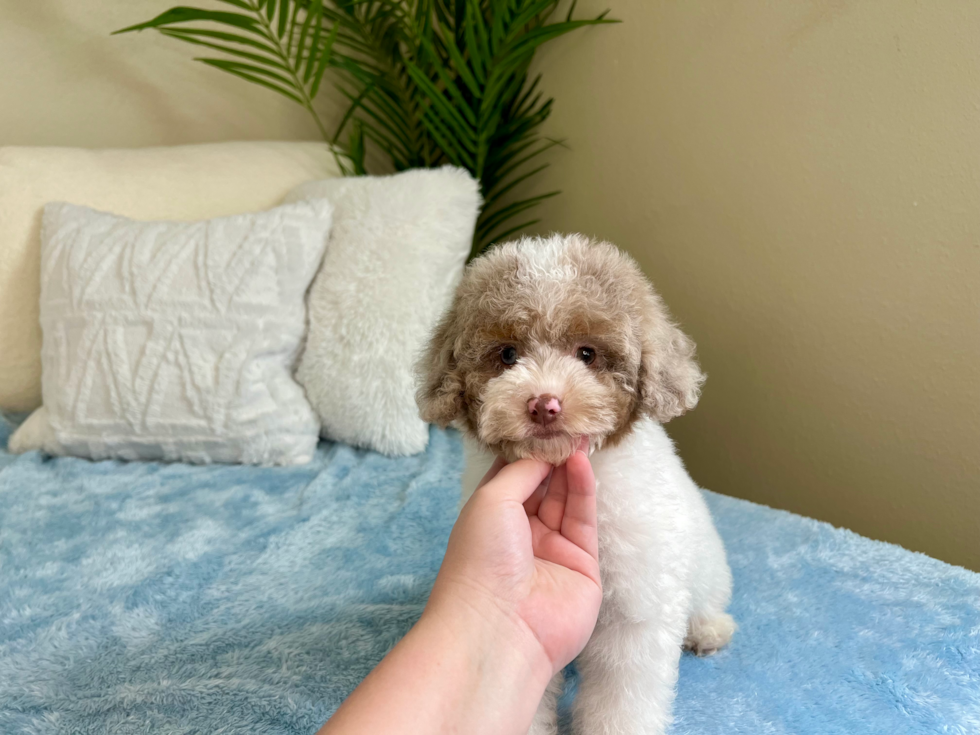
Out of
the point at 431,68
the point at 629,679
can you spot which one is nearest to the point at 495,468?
the point at 629,679

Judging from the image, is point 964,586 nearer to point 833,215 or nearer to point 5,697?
point 833,215

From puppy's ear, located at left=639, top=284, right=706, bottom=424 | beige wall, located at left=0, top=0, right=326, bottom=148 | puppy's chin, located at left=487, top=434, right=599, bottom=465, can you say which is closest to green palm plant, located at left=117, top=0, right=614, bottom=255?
beige wall, located at left=0, top=0, right=326, bottom=148

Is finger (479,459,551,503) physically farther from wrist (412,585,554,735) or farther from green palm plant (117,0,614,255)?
green palm plant (117,0,614,255)

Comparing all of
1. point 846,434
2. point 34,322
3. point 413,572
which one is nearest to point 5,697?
point 413,572

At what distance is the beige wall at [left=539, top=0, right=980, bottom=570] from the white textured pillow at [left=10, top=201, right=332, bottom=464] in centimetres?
127

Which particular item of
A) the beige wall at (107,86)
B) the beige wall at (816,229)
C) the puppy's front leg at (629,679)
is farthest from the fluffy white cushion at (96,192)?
the puppy's front leg at (629,679)

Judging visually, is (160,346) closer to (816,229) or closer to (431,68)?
(431,68)

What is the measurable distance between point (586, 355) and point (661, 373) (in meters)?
0.12

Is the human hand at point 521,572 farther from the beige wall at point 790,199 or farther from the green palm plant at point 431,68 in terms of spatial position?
the green palm plant at point 431,68

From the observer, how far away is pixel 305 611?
1.19 m

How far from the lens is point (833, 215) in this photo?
1.60m

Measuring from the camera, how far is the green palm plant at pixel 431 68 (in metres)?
2.17

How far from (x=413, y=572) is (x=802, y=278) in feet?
4.14

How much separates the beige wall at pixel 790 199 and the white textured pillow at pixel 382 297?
62cm
